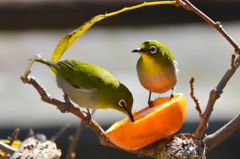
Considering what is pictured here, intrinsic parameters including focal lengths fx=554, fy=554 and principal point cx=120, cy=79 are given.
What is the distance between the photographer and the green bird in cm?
164

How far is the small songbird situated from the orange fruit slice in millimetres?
101

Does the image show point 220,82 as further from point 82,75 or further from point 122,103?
point 82,75

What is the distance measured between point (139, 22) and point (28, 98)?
7.77 feet

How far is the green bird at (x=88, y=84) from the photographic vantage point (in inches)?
64.6

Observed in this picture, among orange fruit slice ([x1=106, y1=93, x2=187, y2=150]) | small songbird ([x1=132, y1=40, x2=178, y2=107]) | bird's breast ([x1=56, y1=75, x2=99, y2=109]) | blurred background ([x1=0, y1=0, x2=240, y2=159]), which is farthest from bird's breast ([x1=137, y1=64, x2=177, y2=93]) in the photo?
blurred background ([x1=0, y1=0, x2=240, y2=159])

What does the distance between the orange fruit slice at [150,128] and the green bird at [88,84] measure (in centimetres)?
32

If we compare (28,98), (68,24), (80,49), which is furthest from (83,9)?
(28,98)

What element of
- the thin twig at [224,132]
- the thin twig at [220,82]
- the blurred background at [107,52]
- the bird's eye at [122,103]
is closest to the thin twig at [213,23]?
the thin twig at [220,82]

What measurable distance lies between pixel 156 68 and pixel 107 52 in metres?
3.97

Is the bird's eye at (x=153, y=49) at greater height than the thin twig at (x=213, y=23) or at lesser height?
lesser

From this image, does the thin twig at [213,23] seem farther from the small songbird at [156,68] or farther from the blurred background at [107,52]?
the blurred background at [107,52]

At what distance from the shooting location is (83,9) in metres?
6.46

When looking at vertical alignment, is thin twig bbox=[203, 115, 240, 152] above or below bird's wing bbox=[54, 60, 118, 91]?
below

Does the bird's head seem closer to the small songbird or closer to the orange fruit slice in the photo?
the small songbird
